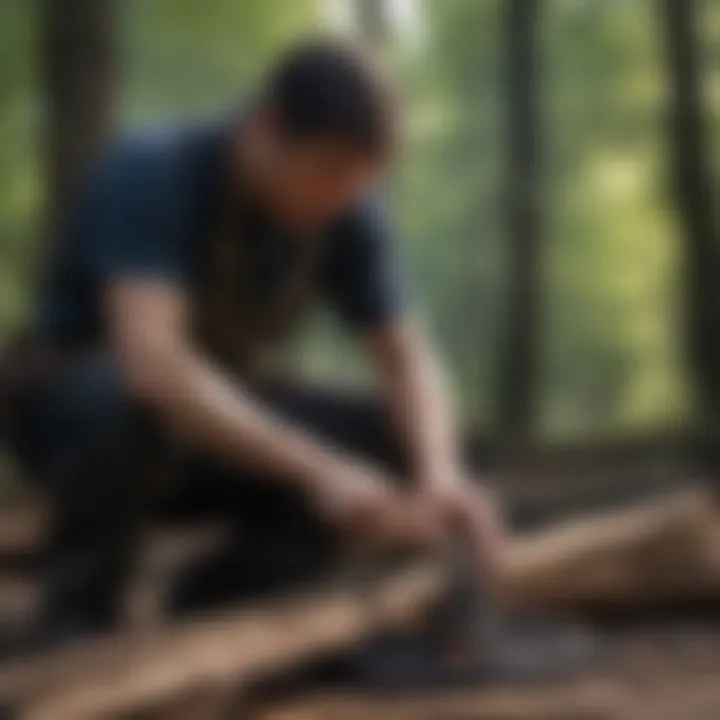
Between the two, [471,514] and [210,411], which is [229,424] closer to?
[210,411]

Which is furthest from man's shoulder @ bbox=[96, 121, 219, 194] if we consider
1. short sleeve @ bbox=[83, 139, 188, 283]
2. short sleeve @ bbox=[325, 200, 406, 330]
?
short sleeve @ bbox=[325, 200, 406, 330]

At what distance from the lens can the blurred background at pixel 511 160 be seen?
1.00m

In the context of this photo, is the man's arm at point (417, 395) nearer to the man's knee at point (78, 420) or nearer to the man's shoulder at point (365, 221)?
the man's shoulder at point (365, 221)

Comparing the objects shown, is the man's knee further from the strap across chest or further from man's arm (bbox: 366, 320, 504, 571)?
man's arm (bbox: 366, 320, 504, 571)

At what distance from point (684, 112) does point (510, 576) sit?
337 millimetres

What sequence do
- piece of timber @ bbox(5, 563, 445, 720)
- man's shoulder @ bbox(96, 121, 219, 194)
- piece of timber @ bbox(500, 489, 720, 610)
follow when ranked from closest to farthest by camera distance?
piece of timber @ bbox(5, 563, 445, 720)
man's shoulder @ bbox(96, 121, 219, 194)
piece of timber @ bbox(500, 489, 720, 610)

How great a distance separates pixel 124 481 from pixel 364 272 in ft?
0.65

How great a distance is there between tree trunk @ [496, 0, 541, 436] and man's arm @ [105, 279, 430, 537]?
0.12 metres

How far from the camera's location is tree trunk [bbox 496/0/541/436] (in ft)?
3.50

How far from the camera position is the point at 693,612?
1.18 metres

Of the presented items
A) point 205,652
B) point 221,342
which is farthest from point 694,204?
point 205,652

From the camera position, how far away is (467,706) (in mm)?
978

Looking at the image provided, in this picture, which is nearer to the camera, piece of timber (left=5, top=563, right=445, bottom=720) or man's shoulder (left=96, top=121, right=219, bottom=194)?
piece of timber (left=5, top=563, right=445, bottom=720)

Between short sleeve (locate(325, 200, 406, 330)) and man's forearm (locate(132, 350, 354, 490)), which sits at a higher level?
short sleeve (locate(325, 200, 406, 330))
